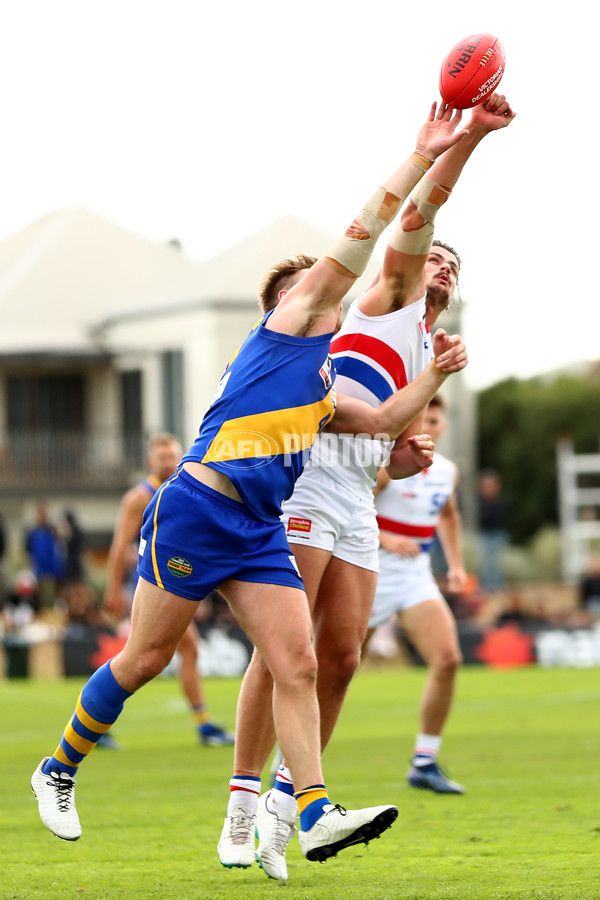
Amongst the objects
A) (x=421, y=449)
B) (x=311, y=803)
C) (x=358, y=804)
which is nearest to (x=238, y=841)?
(x=311, y=803)

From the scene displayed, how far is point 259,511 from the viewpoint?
5164 mm

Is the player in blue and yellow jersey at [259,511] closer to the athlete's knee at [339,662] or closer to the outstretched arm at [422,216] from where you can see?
the outstretched arm at [422,216]

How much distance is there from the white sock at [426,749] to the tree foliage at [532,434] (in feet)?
163

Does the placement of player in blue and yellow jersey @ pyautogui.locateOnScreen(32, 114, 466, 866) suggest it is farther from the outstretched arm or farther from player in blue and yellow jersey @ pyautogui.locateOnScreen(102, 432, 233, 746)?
player in blue and yellow jersey @ pyautogui.locateOnScreen(102, 432, 233, 746)

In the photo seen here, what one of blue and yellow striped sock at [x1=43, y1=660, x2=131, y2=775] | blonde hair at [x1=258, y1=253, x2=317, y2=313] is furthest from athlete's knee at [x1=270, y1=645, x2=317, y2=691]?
blonde hair at [x1=258, y1=253, x2=317, y2=313]

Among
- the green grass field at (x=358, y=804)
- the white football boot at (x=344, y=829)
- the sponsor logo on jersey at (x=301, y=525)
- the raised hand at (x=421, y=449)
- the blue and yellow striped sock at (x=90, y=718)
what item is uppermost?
the raised hand at (x=421, y=449)

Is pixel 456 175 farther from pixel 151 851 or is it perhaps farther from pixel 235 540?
pixel 151 851

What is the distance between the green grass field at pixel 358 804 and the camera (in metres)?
5.23

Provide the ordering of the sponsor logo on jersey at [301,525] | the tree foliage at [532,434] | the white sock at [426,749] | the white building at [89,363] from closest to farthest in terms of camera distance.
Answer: the sponsor logo on jersey at [301,525] < the white sock at [426,749] < the white building at [89,363] < the tree foliage at [532,434]

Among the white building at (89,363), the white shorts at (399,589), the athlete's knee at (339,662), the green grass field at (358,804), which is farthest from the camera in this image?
the white building at (89,363)

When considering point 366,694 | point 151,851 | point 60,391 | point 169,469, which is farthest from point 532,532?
point 151,851

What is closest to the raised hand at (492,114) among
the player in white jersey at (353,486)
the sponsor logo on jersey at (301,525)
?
the player in white jersey at (353,486)

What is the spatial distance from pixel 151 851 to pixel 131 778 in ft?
10.1

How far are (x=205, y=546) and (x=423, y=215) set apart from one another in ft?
5.61
